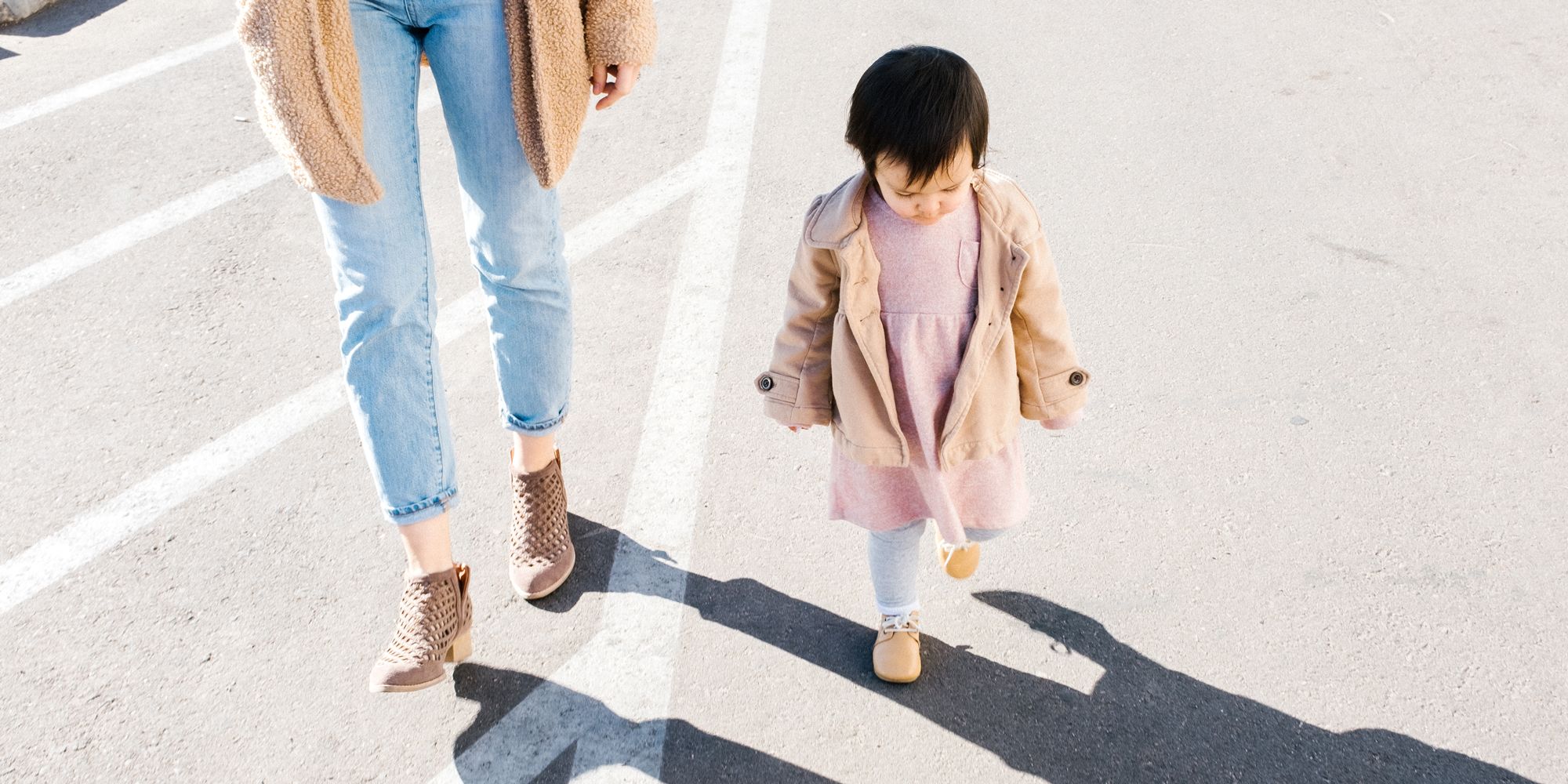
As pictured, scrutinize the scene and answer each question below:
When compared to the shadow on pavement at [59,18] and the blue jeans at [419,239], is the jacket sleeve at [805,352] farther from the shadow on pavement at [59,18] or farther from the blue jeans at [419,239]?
the shadow on pavement at [59,18]

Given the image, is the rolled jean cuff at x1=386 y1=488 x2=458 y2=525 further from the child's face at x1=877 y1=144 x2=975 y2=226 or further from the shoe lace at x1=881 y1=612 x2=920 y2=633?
the child's face at x1=877 y1=144 x2=975 y2=226

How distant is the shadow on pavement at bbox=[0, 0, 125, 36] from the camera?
5609 millimetres

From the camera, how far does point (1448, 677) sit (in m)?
2.48

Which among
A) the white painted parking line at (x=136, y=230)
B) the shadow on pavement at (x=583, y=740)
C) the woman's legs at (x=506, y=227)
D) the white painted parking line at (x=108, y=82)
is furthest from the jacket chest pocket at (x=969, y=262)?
the white painted parking line at (x=108, y=82)

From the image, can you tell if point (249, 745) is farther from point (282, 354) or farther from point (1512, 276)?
point (1512, 276)

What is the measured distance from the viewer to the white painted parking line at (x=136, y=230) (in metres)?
3.88

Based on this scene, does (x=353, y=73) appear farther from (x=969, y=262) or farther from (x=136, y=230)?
(x=136, y=230)

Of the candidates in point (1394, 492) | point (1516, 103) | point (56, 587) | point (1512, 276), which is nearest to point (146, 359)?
point (56, 587)

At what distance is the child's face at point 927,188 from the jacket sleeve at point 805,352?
196mm

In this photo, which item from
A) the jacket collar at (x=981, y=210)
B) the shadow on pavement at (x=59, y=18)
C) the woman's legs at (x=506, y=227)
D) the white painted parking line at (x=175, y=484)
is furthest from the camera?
the shadow on pavement at (x=59, y=18)

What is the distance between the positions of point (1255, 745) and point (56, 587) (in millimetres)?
2770

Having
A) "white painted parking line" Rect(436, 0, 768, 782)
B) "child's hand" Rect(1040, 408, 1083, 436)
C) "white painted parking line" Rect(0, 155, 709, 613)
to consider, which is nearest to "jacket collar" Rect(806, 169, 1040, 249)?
"child's hand" Rect(1040, 408, 1083, 436)

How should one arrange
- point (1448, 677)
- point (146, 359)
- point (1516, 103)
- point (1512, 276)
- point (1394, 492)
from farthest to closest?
1. point (1516, 103)
2. point (1512, 276)
3. point (146, 359)
4. point (1394, 492)
5. point (1448, 677)

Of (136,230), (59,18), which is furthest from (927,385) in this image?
(59,18)
